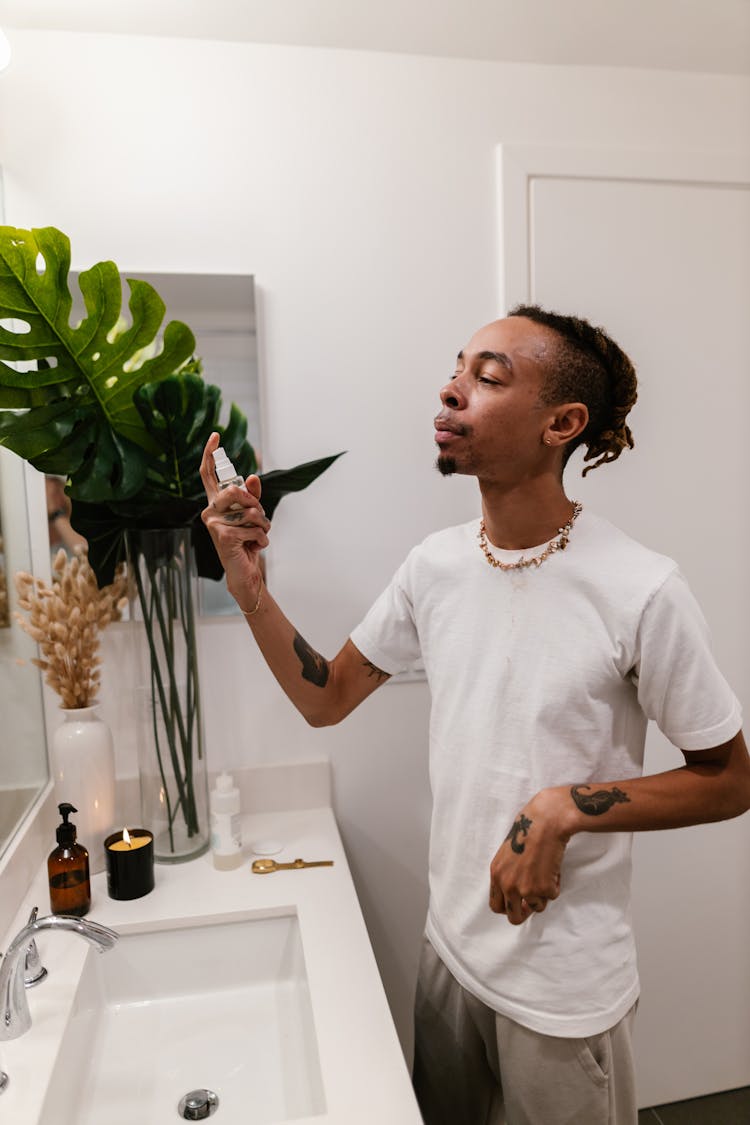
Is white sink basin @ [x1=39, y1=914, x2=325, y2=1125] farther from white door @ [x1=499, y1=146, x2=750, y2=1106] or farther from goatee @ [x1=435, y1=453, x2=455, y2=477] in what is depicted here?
white door @ [x1=499, y1=146, x2=750, y2=1106]

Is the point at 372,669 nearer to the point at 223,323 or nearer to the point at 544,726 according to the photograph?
the point at 544,726

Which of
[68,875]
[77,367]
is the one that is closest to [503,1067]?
[68,875]

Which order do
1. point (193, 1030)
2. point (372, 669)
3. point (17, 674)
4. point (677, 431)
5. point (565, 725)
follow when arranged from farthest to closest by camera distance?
point (677, 431)
point (17, 674)
point (372, 669)
point (193, 1030)
point (565, 725)

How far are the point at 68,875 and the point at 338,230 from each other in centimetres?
117

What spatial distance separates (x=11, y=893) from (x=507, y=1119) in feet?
2.46

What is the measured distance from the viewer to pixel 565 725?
38.0 inches

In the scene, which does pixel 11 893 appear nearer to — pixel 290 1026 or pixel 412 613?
pixel 290 1026

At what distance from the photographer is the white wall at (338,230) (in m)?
1.35

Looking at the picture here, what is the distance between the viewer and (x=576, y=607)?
97cm

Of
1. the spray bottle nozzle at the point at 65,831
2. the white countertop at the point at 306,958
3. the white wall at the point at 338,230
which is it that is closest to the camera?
the white countertop at the point at 306,958

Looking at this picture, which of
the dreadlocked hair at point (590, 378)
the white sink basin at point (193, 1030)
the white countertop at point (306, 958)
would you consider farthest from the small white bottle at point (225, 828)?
the dreadlocked hair at point (590, 378)

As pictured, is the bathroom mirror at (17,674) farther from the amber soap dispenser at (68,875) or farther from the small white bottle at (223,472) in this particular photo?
the small white bottle at (223,472)

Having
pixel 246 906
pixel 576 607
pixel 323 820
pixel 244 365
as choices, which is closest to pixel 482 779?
pixel 576 607

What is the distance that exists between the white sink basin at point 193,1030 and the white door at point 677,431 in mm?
868
